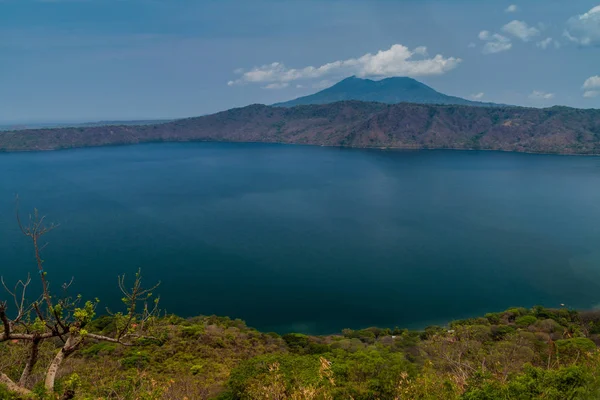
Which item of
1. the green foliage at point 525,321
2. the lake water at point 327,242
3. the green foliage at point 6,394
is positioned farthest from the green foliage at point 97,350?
the green foliage at point 525,321

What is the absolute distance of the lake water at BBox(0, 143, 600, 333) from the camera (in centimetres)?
3522

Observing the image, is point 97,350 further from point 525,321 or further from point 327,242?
point 327,242

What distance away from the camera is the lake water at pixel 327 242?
35219 millimetres

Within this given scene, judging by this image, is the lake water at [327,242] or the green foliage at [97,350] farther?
the lake water at [327,242]

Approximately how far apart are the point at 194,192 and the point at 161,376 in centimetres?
6913

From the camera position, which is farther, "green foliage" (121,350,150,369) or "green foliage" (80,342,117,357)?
"green foliage" (80,342,117,357)

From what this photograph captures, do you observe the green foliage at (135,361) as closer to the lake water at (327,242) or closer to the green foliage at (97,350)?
the green foliage at (97,350)

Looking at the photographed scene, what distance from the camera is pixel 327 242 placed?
50094mm

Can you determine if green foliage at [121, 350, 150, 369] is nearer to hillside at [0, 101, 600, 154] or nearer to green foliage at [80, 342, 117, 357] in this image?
green foliage at [80, 342, 117, 357]

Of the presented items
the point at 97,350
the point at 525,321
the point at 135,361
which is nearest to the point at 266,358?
the point at 135,361

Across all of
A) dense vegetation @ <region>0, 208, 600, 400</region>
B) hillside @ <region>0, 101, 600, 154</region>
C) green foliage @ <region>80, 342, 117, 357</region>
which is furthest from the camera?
hillside @ <region>0, 101, 600, 154</region>

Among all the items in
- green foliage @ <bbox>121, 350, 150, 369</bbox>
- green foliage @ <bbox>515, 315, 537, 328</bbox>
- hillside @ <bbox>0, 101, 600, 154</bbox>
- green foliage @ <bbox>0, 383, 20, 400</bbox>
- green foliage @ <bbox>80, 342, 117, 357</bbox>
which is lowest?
green foliage @ <bbox>515, 315, 537, 328</bbox>

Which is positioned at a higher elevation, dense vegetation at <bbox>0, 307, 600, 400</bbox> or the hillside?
the hillside

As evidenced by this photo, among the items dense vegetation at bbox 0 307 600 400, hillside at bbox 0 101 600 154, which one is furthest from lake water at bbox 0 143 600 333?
hillside at bbox 0 101 600 154
